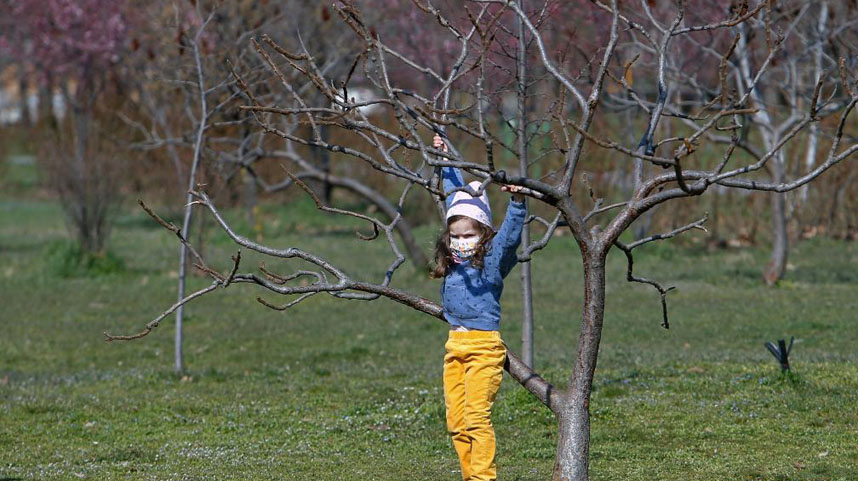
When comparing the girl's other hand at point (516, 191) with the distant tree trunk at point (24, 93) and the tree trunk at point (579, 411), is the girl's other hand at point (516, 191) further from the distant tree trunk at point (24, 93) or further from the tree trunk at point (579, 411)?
the distant tree trunk at point (24, 93)

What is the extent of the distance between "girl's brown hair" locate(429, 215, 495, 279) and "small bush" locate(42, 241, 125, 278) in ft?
43.0

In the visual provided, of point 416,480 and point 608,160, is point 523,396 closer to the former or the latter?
point 416,480

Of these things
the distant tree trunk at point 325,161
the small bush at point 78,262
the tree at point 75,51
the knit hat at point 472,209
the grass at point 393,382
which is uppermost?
the tree at point 75,51

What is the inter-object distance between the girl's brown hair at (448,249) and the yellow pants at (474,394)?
0.31 meters

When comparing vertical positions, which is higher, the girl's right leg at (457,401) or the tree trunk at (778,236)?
the tree trunk at (778,236)

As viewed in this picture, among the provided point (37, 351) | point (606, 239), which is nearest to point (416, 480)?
point (606, 239)

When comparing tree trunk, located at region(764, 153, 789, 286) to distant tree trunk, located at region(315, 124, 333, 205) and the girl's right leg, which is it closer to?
distant tree trunk, located at region(315, 124, 333, 205)

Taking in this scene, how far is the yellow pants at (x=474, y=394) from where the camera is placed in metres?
5.71

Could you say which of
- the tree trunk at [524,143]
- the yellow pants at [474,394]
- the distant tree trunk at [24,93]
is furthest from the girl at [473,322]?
the distant tree trunk at [24,93]

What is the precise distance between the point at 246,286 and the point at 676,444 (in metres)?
10.7

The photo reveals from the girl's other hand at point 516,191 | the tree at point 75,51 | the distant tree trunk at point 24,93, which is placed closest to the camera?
the girl's other hand at point 516,191

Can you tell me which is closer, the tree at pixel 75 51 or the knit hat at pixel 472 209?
the knit hat at pixel 472 209

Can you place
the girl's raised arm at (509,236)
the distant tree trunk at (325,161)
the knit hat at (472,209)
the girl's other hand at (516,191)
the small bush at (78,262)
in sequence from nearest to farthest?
the girl's other hand at (516,191)
the girl's raised arm at (509,236)
the knit hat at (472,209)
the small bush at (78,262)
the distant tree trunk at (325,161)

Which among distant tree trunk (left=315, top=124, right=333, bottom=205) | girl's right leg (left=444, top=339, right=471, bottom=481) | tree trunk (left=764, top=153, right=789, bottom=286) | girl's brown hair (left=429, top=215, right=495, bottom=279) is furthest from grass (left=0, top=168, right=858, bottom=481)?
distant tree trunk (left=315, top=124, right=333, bottom=205)
